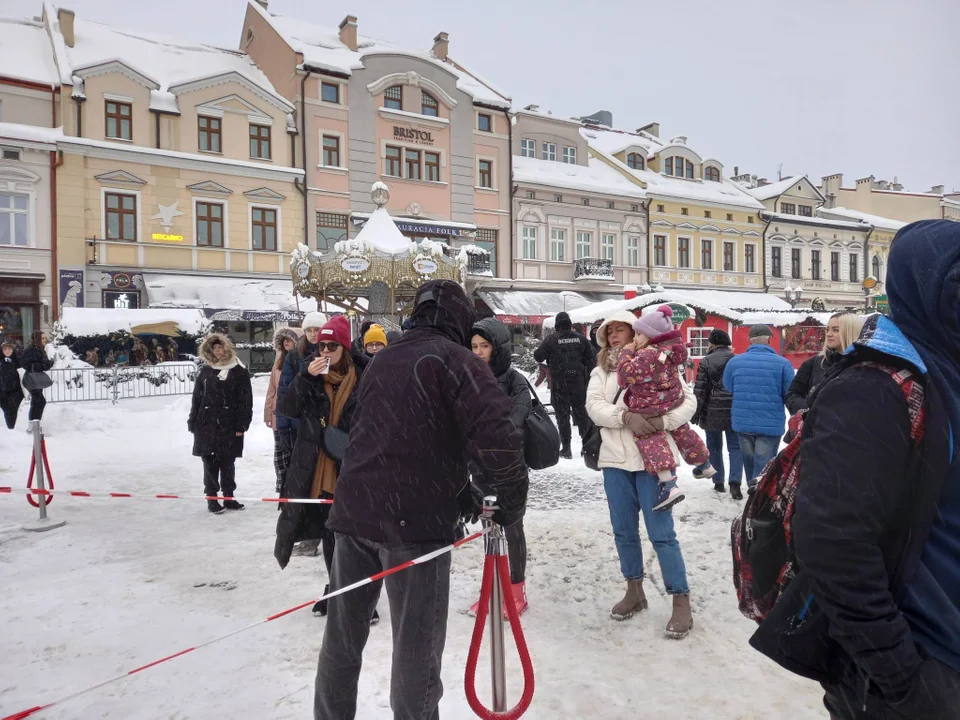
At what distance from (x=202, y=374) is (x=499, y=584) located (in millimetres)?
4879

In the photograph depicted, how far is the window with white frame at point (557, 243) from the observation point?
28.0 m

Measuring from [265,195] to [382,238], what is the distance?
11465 millimetres

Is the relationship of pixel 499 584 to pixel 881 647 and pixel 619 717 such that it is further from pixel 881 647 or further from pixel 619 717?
pixel 881 647

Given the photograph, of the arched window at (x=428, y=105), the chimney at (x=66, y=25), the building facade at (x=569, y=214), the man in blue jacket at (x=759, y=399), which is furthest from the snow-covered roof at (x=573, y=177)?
the man in blue jacket at (x=759, y=399)

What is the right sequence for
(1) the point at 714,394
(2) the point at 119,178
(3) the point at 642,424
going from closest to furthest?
1. (3) the point at 642,424
2. (1) the point at 714,394
3. (2) the point at 119,178

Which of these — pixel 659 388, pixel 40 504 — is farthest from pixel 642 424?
pixel 40 504

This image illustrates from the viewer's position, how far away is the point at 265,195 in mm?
22656

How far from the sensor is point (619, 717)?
9.37 ft

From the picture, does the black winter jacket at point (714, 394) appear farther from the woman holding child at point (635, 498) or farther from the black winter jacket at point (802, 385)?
Result: the woman holding child at point (635, 498)

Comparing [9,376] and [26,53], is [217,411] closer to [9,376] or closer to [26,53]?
[9,376]

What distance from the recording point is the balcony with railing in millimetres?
27844

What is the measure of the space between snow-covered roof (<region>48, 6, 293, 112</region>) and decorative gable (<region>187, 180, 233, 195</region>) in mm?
2582

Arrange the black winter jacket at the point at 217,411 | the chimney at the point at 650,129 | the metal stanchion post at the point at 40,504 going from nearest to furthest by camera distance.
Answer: the metal stanchion post at the point at 40,504 < the black winter jacket at the point at 217,411 < the chimney at the point at 650,129

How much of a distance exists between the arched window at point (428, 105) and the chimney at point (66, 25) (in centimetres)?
1255
